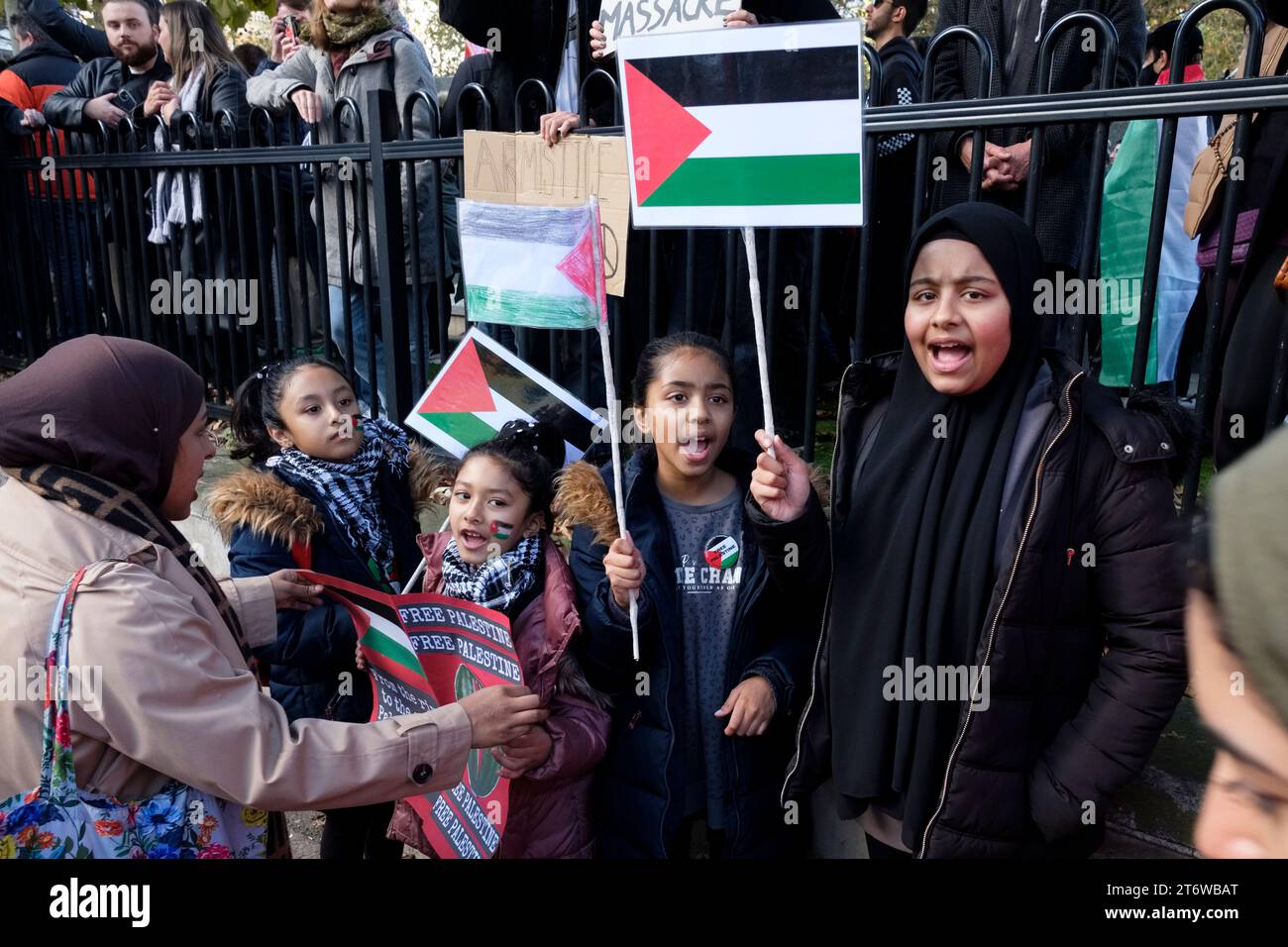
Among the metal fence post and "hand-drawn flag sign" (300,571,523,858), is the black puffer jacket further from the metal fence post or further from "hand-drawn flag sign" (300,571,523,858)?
the metal fence post

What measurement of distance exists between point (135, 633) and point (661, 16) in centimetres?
250

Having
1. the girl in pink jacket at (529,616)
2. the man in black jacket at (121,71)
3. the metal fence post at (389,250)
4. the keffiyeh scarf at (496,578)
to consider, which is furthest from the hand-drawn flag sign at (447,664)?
the man in black jacket at (121,71)

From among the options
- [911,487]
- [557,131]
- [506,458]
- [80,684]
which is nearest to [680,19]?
[557,131]

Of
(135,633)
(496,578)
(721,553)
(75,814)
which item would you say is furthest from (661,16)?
(75,814)

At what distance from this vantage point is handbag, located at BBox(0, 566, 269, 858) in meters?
1.86

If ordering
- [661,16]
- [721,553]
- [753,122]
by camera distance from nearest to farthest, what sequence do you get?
[753,122] → [721,553] → [661,16]

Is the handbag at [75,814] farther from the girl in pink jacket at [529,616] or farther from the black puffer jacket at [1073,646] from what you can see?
the black puffer jacket at [1073,646]

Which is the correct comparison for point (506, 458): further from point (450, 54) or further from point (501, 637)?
point (450, 54)

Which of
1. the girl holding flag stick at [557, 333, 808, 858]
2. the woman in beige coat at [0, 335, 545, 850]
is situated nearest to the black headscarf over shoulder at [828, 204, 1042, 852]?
the girl holding flag stick at [557, 333, 808, 858]

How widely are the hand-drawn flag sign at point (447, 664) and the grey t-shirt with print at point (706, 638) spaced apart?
0.52 metres

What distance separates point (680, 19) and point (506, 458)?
5.04 feet

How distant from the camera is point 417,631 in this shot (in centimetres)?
263

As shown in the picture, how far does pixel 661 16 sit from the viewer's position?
3369mm

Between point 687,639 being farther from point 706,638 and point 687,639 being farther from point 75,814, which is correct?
point 75,814
